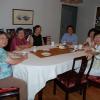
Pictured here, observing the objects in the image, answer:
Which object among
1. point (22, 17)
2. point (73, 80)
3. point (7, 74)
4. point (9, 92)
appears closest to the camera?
point (9, 92)

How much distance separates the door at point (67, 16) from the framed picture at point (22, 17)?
1333 mm

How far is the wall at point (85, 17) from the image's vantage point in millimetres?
5344

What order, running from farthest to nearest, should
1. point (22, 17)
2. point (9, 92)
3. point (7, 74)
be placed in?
point (22, 17) < point (7, 74) < point (9, 92)

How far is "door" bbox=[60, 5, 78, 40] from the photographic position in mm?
5590

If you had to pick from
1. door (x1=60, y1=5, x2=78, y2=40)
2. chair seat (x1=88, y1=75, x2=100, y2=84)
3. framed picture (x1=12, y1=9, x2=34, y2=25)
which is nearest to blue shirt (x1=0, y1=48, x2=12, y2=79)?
chair seat (x1=88, y1=75, x2=100, y2=84)

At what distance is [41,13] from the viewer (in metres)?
4.82

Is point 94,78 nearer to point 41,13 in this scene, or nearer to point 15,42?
point 15,42

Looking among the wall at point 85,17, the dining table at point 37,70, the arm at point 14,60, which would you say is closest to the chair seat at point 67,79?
the dining table at point 37,70

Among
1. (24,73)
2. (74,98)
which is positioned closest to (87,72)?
(74,98)

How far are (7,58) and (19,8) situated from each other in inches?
106

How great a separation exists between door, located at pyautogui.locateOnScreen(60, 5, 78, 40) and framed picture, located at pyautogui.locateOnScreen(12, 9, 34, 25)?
4.37 feet

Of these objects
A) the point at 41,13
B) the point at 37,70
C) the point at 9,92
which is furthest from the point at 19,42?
the point at 41,13

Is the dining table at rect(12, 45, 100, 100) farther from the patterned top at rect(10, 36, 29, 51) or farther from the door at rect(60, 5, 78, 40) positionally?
the door at rect(60, 5, 78, 40)

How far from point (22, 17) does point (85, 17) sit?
226 cm
